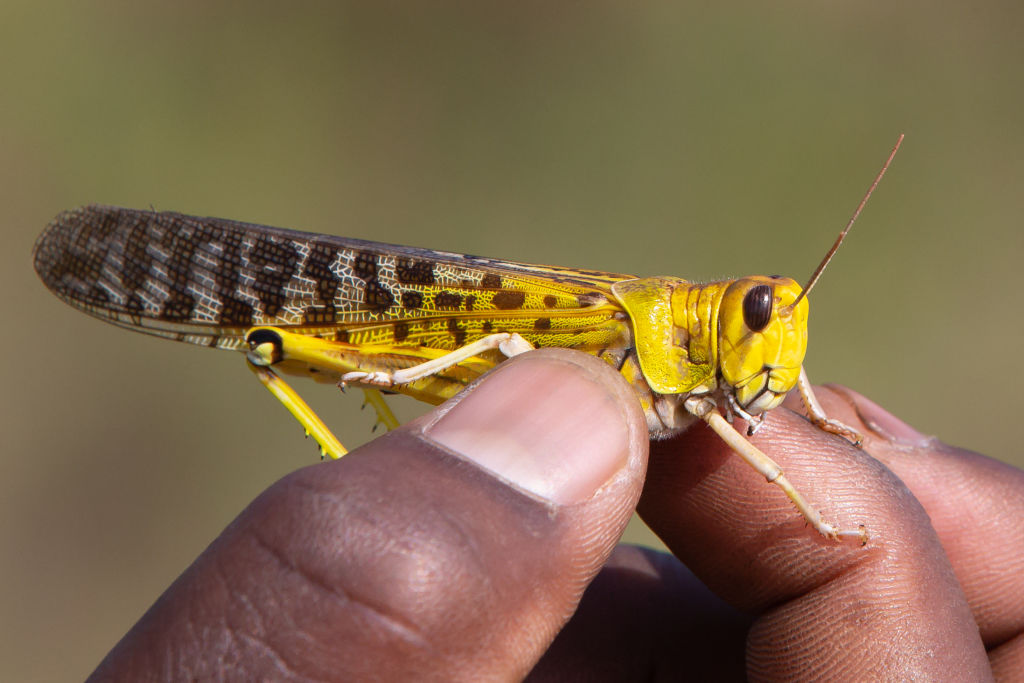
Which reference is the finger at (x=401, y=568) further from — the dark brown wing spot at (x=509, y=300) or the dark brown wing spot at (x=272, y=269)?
the dark brown wing spot at (x=272, y=269)

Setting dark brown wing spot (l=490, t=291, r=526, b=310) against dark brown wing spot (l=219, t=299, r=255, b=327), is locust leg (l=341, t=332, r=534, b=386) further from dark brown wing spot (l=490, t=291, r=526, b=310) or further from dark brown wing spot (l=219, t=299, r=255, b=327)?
dark brown wing spot (l=219, t=299, r=255, b=327)

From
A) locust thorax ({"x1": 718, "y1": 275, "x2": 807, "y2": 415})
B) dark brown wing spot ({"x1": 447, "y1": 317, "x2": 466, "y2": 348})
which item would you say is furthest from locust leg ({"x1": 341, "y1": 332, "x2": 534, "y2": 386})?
locust thorax ({"x1": 718, "y1": 275, "x2": 807, "y2": 415})

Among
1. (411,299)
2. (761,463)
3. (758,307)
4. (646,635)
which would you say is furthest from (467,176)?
(761,463)

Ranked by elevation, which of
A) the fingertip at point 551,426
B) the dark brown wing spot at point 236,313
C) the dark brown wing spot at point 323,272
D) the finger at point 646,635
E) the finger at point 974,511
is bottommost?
the finger at point 646,635

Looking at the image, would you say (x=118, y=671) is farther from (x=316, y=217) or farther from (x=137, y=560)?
(x=316, y=217)

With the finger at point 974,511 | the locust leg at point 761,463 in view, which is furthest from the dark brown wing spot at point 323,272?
the finger at point 974,511
